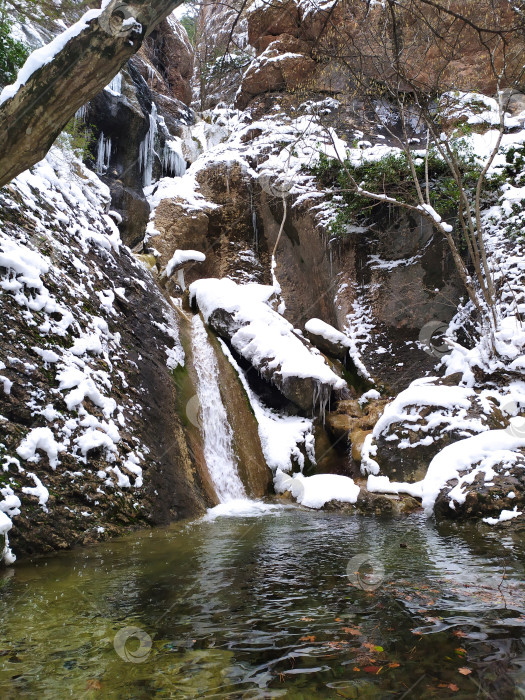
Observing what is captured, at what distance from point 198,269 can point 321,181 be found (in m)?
5.21

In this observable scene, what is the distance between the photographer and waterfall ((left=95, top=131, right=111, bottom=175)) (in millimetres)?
15825

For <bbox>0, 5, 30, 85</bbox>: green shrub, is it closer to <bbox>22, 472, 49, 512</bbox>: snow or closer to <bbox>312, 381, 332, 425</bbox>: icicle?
<bbox>22, 472, 49, 512</bbox>: snow

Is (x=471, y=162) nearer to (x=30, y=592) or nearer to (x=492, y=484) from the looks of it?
(x=492, y=484)

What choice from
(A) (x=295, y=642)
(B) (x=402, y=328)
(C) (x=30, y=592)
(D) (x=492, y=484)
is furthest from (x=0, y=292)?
(B) (x=402, y=328)

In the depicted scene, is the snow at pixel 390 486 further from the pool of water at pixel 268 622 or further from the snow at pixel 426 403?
the pool of water at pixel 268 622

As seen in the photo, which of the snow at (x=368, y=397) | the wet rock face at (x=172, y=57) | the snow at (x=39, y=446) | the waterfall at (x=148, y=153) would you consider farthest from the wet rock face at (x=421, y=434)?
the wet rock face at (x=172, y=57)

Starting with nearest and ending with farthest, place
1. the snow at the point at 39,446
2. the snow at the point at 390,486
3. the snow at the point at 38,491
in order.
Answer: the snow at the point at 38,491 < the snow at the point at 39,446 < the snow at the point at 390,486

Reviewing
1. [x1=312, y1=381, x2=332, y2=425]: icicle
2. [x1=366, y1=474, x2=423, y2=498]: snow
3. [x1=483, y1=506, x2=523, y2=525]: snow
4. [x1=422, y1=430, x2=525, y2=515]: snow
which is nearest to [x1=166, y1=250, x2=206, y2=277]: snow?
[x1=312, y1=381, x2=332, y2=425]: icicle

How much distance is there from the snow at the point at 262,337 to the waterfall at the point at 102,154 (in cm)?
758

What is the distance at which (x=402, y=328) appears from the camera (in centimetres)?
1199

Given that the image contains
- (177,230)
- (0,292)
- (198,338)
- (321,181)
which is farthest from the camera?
(177,230)

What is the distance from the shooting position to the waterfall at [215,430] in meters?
7.59

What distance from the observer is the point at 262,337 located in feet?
33.4

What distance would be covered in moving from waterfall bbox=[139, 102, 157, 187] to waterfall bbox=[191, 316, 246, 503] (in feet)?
33.9
